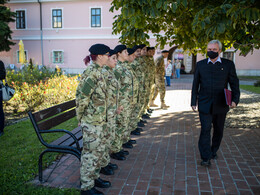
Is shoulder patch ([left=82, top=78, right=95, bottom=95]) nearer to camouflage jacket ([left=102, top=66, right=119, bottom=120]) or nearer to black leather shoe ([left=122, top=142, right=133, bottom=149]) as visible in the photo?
camouflage jacket ([left=102, top=66, right=119, bottom=120])

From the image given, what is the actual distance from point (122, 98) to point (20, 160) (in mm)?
2113

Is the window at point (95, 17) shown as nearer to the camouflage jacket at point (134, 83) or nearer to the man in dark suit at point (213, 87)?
the camouflage jacket at point (134, 83)

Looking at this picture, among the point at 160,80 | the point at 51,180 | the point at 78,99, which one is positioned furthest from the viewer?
the point at 160,80

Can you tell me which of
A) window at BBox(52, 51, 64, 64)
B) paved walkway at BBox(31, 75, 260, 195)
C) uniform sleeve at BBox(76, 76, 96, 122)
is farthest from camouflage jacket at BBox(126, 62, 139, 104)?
window at BBox(52, 51, 64, 64)

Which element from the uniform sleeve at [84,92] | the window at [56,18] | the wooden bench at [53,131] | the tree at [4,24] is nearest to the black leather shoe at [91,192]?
the wooden bench at [53,131]

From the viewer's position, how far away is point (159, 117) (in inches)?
316

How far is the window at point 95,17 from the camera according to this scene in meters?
28.2

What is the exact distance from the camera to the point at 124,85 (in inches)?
195

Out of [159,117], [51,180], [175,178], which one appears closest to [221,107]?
[175,178]

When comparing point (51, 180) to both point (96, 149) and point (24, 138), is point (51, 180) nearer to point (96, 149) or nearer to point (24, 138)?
point (96, 149)

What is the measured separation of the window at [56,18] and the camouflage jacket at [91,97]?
1112 inches

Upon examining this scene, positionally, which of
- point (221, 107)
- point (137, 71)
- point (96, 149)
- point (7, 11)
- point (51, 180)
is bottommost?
point (51, 180)

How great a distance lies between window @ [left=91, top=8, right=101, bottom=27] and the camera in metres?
28.2

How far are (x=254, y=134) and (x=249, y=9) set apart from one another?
3608 millimetres
